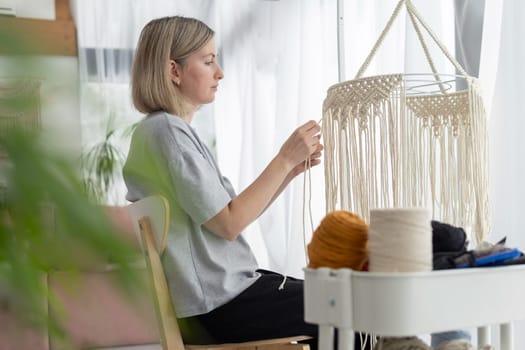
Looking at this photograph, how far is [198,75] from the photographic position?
64.3 inches

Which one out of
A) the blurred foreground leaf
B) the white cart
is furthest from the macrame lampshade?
the blurred foreground leaf

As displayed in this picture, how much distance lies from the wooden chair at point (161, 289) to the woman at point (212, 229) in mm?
21

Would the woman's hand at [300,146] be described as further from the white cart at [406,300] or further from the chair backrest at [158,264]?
the white cart at [406,300]

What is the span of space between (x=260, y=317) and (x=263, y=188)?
10.0 inches

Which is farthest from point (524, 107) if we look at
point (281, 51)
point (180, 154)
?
point (281, 51)

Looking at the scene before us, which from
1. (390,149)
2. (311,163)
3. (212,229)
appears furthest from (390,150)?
(212,229)

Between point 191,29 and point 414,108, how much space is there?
1.70 feet

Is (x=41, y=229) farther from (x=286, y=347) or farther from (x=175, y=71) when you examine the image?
(x=175, y=71)

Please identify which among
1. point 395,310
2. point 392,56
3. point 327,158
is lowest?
point 395,310

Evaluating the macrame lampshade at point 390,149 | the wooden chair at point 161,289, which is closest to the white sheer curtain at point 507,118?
the macrame lampshade at point 390,149

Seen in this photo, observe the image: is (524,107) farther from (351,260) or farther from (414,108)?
(351,260)

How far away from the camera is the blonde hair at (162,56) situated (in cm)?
158

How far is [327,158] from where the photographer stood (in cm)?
153

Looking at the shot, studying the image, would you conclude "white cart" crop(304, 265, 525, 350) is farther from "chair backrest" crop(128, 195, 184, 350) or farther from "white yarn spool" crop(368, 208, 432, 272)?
"chair backrest" crop(128, 195, 184, 350)
